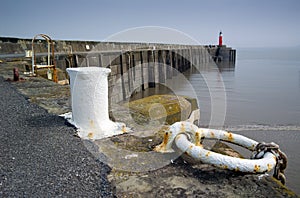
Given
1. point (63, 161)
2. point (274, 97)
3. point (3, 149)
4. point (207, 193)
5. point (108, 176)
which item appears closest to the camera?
point (207, 193)

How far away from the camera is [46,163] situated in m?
2.29

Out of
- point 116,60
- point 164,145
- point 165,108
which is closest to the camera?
point 164,145

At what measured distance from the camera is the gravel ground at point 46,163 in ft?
6.24

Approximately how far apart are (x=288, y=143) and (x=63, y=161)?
308 inches

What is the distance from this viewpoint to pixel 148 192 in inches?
74.7

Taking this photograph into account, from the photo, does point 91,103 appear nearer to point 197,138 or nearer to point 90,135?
point 90,135

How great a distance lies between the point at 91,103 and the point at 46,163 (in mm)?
998

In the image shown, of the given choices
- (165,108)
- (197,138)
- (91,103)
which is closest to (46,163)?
(91,103)

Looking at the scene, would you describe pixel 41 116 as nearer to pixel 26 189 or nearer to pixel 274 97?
pixel 26 189

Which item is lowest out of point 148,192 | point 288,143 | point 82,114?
point 288,143

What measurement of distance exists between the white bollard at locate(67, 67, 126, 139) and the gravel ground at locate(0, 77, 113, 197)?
0.21 metres

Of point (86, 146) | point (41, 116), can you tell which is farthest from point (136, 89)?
point (86, 146)

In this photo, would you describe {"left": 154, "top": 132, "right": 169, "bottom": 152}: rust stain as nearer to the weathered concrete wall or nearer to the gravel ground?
the gravel ground

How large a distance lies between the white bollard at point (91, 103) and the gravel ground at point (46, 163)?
212 mm
